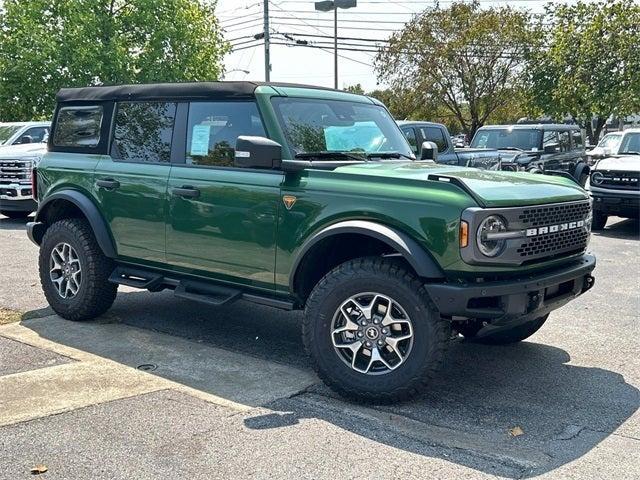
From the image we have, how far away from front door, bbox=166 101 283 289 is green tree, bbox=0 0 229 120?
63.9 feet

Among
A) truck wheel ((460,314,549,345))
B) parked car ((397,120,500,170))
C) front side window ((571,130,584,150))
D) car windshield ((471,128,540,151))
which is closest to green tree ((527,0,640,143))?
front side window ((571,130,584,150))

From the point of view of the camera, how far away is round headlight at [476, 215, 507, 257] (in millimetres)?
3922

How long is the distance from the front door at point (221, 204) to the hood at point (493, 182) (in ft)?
2.16

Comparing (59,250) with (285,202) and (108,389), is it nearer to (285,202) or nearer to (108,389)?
(108,389)

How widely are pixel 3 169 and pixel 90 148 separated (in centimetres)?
808

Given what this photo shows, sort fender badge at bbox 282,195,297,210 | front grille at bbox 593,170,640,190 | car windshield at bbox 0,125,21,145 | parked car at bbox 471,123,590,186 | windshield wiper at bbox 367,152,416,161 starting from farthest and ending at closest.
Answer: parked car at bbox 471,123,590,186 < car windshield at bbox 0,125,21,145 < front grille at bbox 593,170,640,190 < windshield wiper at bbox 367,152,416,161 < fender badge at bbox 282,195,297,210

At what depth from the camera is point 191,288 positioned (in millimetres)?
5352

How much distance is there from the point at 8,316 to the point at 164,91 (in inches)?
100

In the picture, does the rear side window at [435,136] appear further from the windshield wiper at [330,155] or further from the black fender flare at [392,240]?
the black fender flare at [392,240]

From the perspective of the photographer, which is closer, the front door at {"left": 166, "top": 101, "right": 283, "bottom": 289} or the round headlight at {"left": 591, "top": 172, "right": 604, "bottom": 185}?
the front door at {"left": 166, "top": 101, "right": 283, "bottom": 289}

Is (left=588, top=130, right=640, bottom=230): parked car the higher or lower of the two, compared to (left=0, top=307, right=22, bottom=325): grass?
higher

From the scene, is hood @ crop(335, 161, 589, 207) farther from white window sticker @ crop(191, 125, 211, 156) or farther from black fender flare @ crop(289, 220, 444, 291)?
white window sticker @ crop(191, 125, 211, 156)

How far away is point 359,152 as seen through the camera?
17.0 ft

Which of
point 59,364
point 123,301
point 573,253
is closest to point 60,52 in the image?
point 123,301
